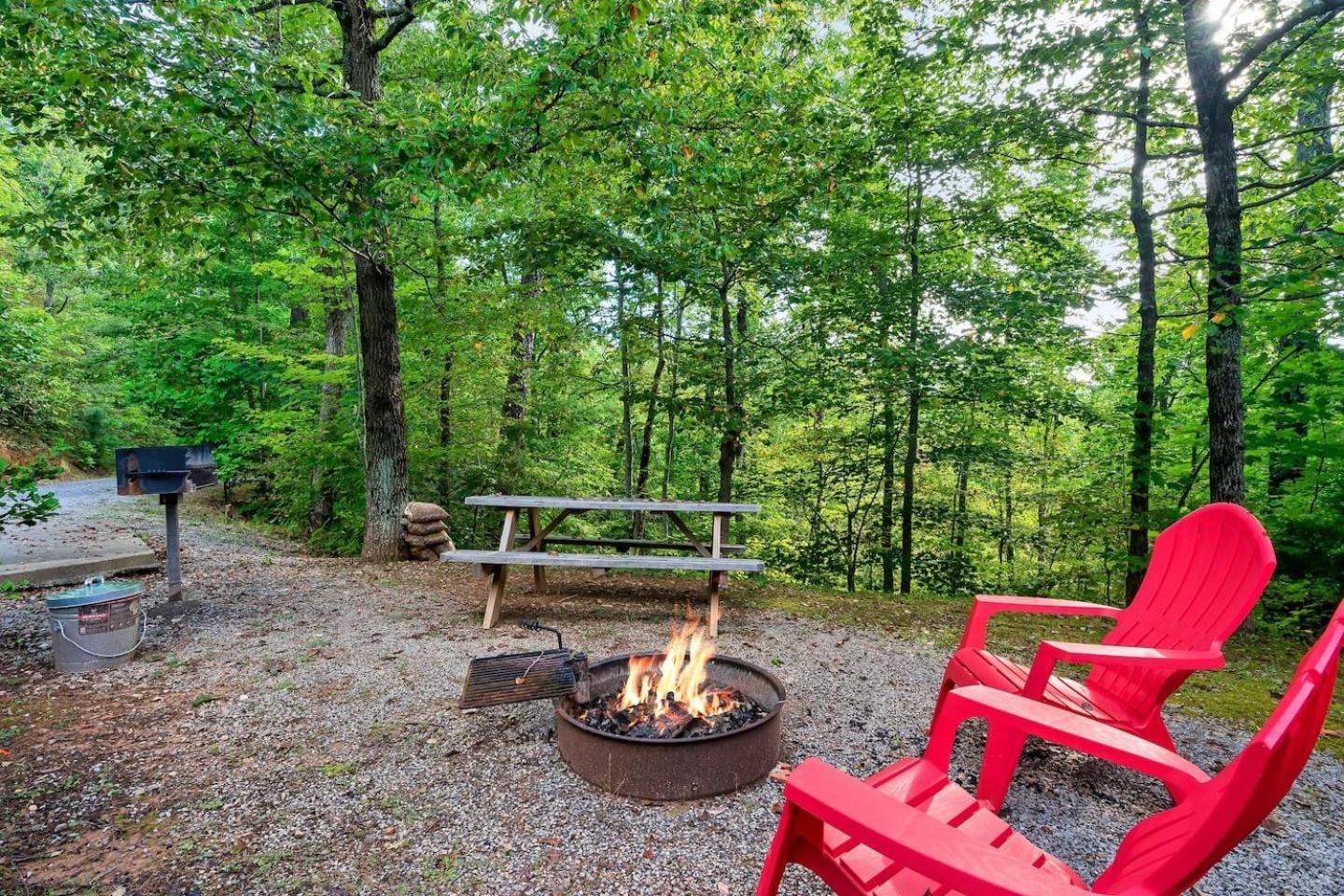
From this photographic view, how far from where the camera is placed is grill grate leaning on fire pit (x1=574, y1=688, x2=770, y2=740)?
226 centimetres

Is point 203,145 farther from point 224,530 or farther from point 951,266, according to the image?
point 951,266

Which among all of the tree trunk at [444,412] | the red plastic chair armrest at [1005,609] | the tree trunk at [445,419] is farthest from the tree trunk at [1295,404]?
the tree trunk at [445,419]

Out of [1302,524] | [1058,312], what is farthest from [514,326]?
[1302,524]

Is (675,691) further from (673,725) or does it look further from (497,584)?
(497,584)

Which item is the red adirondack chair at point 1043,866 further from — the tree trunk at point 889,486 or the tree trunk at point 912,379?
the tree trunk at point 889,486

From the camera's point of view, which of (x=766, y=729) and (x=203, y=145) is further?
(x=203, y=145)

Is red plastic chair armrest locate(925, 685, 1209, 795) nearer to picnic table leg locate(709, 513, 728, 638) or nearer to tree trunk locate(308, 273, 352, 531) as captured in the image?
picnic table leg locate(709, 513, 728, 638)

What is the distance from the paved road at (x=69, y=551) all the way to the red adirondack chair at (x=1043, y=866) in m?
5.60

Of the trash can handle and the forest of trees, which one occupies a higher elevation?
the forest of trees

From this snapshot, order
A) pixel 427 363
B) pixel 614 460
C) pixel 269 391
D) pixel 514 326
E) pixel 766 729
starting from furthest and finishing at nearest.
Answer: pixel 269 391 < pixel 614 460 < pixel 427 363 < pixel 514 326 < pixel 766 729

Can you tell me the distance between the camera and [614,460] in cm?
1005

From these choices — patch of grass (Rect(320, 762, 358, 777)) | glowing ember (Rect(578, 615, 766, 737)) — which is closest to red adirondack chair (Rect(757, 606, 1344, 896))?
glowing ember (Rect(578, 615, 766, 737))

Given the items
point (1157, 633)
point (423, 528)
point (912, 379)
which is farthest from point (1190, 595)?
point (423, 528)

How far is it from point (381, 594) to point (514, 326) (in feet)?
11.5
